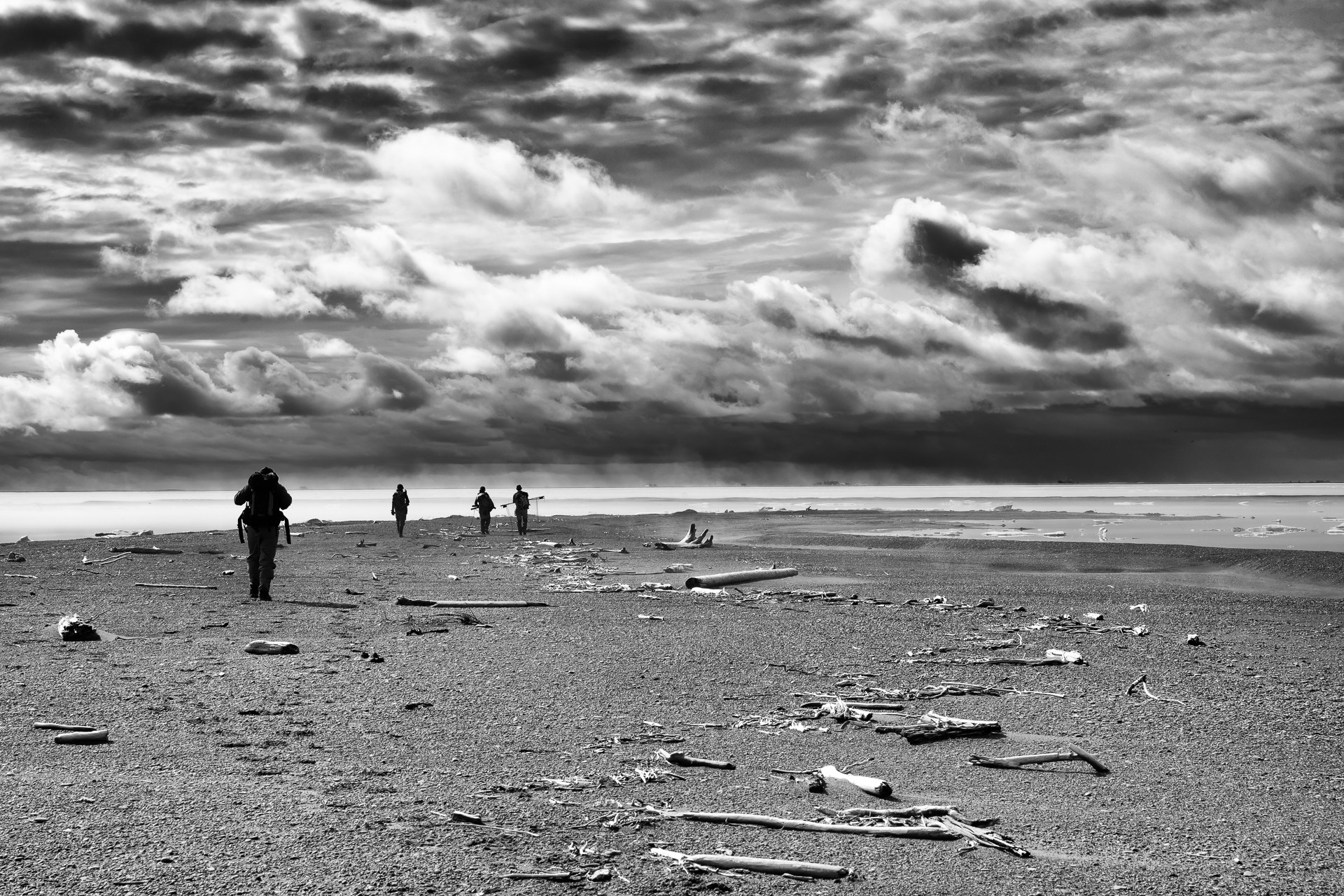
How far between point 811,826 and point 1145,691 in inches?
258

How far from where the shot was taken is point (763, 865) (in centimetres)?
632

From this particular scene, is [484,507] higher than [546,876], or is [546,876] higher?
[484,507]

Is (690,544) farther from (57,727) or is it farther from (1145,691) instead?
(57,727)

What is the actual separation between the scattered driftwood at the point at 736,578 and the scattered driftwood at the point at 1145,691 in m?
12.3

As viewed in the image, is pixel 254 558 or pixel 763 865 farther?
pixel 254 558

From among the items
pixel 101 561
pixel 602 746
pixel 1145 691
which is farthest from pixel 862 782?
pixel 101 561

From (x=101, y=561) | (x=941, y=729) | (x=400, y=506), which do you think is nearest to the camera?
(x=941, y=729)

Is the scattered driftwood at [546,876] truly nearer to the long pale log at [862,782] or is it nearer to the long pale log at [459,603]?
the long pale log at [862,782]

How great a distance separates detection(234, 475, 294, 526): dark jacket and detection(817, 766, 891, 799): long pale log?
48.9 ft

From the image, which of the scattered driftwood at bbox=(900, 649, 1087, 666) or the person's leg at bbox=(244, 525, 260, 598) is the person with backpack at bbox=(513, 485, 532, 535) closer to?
the person's leg at bbox=(244, 525, 260, 598)

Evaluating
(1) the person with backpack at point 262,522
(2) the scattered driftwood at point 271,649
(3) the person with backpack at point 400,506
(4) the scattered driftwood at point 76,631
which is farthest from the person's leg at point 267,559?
(3) the person with backpack at point 400,506

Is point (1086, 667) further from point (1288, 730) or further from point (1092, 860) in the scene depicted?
point (1092, 860)

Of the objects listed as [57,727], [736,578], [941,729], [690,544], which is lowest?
[690,544]

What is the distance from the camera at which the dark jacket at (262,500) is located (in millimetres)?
20922
